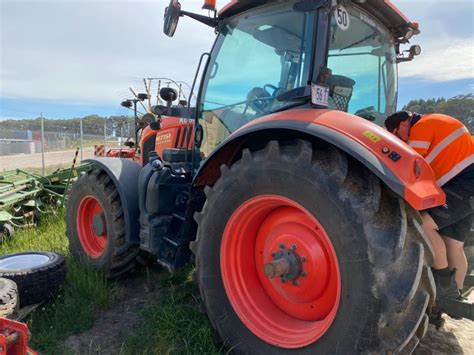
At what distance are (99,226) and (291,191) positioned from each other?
234 centimetres

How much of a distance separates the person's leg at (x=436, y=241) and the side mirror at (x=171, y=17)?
2290mm

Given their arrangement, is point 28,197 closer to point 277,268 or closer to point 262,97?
point 262,97

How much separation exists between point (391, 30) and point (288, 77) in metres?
1.14

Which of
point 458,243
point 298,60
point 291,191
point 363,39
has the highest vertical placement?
point 363,39

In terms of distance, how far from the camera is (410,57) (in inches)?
138

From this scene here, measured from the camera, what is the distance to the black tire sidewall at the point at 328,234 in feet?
6.16

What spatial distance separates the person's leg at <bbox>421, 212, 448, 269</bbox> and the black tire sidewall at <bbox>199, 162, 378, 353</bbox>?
0.61 meters

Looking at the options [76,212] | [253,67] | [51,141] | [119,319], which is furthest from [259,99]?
[51,141]

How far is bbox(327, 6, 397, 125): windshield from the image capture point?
283 centimetres

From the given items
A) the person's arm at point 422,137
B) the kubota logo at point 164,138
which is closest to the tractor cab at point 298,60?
the person's arm at point 422,137

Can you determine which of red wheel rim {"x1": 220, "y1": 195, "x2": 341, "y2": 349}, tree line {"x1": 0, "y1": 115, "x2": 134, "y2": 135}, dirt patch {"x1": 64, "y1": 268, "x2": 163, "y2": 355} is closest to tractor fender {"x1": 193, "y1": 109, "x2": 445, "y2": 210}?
red wheel rim {"x1": 220, "y1": 195, "x2": 341, "y2": 349}

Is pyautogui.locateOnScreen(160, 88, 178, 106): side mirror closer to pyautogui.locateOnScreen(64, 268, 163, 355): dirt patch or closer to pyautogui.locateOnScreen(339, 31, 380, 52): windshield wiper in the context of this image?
pyautogui.locateOnScreen(339, 31, 380, 52): windshield wiper

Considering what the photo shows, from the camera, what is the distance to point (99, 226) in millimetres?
3814

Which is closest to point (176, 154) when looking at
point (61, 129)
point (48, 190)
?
point (48, 190)
